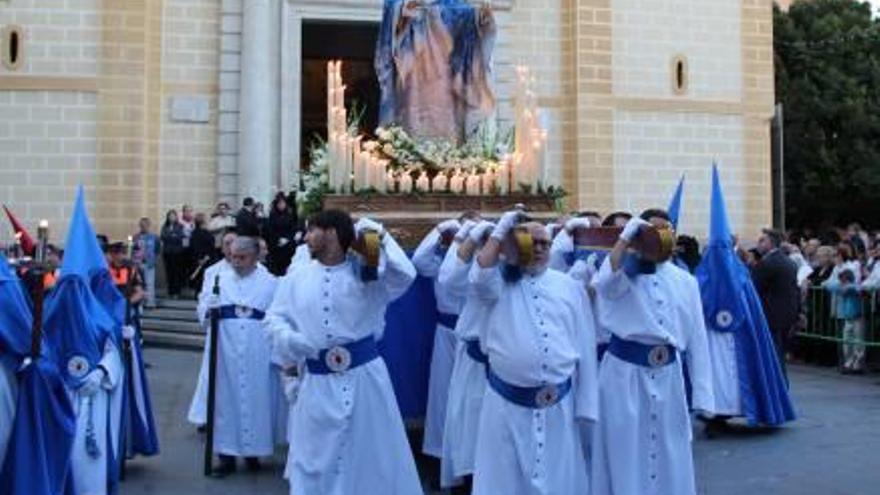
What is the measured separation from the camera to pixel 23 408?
5.91 meters

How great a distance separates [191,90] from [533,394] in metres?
15.8

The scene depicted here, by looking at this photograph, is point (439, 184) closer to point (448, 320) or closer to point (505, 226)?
point (448, 320)

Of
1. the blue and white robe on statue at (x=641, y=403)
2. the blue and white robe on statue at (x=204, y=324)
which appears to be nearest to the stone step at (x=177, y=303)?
the blue and white robe on statue at (x=204, y=324)

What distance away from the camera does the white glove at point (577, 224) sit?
7.56 metres

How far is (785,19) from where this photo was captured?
39.9m

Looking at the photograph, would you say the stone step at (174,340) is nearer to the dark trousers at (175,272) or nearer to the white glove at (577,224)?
the dark trousers at (175,272)

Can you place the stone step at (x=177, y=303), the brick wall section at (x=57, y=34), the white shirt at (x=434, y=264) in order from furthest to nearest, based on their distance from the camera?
the brick wall section at (x=57, y=34) → the stone step at (x=177, y=303) → the white shirt at (x=434, y=264)

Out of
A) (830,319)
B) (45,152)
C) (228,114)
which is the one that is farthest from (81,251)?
(228,114)

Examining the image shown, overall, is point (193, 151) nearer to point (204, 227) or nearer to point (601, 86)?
point (204, 227)

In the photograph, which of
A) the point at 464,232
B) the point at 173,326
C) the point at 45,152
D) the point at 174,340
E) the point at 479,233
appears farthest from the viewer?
the point at 45,152

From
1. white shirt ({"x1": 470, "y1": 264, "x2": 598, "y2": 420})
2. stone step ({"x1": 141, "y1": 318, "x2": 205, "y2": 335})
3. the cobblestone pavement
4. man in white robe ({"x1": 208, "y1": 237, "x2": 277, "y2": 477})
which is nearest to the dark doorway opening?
stone step ({"x1": 141, "y1": 318, "x2": 205, "y2": 335})

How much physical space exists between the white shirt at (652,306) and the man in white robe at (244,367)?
3422mm

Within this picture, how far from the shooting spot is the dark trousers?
19.2 metres

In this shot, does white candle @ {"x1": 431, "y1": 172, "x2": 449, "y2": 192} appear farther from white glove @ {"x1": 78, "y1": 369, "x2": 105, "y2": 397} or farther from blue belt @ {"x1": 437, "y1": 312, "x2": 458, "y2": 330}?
white glove @ {"x1": 78, "y1": 369, "x2": 105, "y2": 397}
